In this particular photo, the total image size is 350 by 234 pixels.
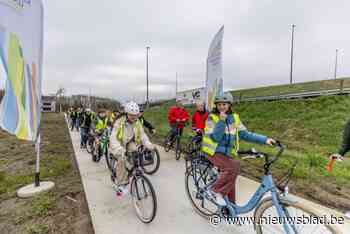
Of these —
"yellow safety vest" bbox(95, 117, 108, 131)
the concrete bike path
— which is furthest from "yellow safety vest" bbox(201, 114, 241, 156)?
"yellow safety vest" bbox(95, 117, 108, 131)

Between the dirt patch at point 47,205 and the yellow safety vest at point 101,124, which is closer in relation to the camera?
the dirt patch at point 47,205

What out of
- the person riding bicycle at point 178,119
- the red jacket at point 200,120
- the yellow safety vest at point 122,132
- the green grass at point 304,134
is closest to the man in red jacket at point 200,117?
the red jacket at point 200,120

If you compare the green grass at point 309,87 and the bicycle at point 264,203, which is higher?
the green grass at point 309,87

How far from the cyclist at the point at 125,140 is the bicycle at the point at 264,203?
772mm

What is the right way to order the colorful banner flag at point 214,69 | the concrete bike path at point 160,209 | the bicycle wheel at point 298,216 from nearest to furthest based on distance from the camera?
the bicycle wheel at point 298,216
the concrete bike path at point 160,209
the colorful banner flag at point 214,69

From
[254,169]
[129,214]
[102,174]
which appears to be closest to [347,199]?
[254,169]

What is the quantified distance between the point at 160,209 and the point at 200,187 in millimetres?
627

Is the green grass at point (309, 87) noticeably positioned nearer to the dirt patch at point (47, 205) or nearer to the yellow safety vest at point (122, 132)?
the yellow safety vest at point (122, 132)

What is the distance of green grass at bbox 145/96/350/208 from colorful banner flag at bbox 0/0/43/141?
3.75m

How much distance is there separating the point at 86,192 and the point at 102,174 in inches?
34.5

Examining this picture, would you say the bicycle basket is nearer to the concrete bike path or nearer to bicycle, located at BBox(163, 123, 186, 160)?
the concrete bike path

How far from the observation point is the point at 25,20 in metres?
2.15

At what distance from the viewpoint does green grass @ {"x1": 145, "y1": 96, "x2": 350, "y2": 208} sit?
3.62 metres

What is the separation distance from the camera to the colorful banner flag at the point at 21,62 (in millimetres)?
1813
